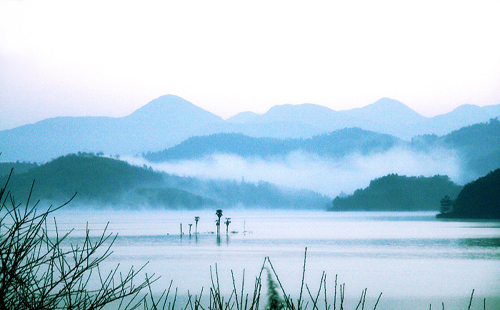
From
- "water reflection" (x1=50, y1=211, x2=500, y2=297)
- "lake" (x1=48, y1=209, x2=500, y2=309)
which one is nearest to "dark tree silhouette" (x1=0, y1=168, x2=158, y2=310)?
"lake" (x1=48, y1=209, x2=500, y2=309)

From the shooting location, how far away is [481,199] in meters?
124

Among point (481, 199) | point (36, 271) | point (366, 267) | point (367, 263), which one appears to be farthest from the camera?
point (481, 199)

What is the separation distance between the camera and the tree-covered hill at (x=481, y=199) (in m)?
120

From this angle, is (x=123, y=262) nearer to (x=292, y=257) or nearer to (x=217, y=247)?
(x=292, y=257)

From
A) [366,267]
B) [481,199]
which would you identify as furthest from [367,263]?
[481,199]

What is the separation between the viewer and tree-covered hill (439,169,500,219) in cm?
11981

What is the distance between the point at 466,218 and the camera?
128m

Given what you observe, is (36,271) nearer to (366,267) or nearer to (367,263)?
(366,267)

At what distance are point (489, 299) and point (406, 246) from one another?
31887mm

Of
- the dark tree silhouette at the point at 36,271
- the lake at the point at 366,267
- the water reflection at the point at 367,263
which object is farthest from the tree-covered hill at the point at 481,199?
the dark tree silhouette at the point at 36,271

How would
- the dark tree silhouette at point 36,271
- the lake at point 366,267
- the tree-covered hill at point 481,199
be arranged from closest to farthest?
the dark tree silhouette at point 36,271
the lake at point 366,267
the tree-covered hill at point 481,199

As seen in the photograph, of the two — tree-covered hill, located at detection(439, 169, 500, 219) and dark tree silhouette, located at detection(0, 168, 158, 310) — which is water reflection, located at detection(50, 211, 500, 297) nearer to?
Answer: dark tree silhouette, located at detection(0, 168, 158, 310)

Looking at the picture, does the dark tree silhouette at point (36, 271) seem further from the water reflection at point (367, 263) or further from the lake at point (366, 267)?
the water reflection at point (367, 263)

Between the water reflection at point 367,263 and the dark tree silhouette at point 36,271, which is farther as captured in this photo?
the water reflection at point 367,263
